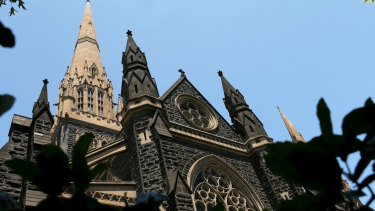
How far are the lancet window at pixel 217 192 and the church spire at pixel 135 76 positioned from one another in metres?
3.77

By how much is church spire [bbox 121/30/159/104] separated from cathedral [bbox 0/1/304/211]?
44 mm

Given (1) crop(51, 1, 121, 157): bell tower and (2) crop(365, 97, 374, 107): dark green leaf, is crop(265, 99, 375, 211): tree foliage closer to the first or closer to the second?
(2) crop(365, 97, 374, 107): dark green leaf

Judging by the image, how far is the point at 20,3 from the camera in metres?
5.64

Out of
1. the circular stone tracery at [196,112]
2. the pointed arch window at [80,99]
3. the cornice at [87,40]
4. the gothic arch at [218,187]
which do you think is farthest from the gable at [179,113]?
A: the cornice at [87,40]

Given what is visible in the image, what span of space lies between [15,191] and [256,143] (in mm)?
10013

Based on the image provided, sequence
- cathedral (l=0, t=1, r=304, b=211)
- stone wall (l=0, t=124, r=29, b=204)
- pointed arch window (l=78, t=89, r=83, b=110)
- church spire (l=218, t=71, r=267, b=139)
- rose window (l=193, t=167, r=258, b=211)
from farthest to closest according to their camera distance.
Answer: pointed arch window (l=78, t=89, r=83, b=110)
church spire (l=218, t=71, r=267, b=139)
rose window (l=193, t=167, r=258, b=211)
cathedral (l=0, t=1, r=304, b=211)
stone wall (l=0, t=124, r=29, b=204)

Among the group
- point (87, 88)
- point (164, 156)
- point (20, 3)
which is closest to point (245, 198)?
point (164, 156)

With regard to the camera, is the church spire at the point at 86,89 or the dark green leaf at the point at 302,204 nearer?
the dark green leaf at the point at 302,204

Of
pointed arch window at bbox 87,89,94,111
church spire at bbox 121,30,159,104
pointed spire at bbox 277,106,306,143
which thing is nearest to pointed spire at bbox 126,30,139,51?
→ church spire at bbox 121,30,159,104

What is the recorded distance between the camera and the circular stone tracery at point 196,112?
1482cm

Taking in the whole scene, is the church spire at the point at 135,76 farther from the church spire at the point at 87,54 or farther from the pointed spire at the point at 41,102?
the church spire at the point at 87,54

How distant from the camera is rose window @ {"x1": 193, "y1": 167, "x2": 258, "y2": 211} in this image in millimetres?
11203

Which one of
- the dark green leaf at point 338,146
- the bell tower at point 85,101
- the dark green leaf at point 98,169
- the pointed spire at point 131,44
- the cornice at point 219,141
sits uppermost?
the bell tower at point 85,101

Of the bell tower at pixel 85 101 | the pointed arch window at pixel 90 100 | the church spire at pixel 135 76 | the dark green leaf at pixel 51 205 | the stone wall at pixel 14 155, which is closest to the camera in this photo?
the dark green leaf at pixel 51 205
